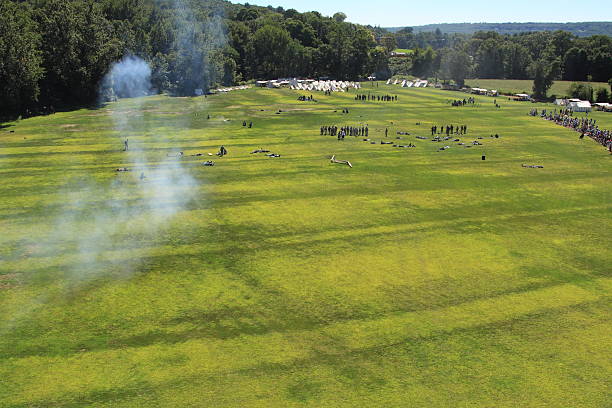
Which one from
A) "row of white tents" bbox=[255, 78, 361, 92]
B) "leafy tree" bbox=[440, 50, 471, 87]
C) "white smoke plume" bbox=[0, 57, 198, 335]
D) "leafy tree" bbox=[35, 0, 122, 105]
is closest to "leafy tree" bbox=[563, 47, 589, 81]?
"leafy tree" bbox=[440, 50, 471, 87]

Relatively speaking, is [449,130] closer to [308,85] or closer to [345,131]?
[345,131]

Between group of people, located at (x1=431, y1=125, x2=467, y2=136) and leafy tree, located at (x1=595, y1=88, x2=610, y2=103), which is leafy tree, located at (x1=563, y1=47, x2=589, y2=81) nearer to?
leafy tree, located at (x1=595, y1=88, x2=610, y2=103)

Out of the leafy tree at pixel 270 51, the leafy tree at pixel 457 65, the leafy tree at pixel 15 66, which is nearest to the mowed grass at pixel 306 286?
the leafy tree at pixel 15 66

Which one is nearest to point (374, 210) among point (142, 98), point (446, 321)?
point (446, 321)

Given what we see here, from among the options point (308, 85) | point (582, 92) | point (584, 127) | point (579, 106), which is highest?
point (582, 92)

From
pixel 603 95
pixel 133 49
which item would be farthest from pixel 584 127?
pixel 133 49

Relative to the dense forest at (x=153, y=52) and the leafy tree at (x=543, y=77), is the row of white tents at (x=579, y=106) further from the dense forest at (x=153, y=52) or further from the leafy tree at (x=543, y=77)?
the dense forest at (x=153, y=52)

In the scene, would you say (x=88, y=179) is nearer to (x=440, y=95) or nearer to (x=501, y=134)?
(x=501, y=134)

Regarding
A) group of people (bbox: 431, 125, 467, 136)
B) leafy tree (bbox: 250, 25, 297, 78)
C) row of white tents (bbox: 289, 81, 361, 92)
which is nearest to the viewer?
group of people (bbox: 431, 125, 467, 136)
